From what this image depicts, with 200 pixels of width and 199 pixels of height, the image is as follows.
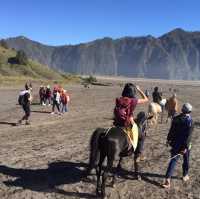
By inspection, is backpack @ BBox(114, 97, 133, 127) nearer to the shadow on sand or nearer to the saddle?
the saddle

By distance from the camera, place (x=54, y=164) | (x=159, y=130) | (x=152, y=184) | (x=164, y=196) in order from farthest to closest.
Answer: (x=159, y=130)
(x=54, y=164)
(x=152, y=184)
(x=164, y=196)

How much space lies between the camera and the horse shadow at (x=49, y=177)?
10.6 meters

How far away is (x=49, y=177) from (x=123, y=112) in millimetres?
2448

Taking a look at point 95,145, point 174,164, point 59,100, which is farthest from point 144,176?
point 59,100

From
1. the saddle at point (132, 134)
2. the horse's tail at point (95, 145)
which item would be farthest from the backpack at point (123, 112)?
the horse's tail at point (95, 145)

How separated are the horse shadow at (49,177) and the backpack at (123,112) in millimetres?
1548

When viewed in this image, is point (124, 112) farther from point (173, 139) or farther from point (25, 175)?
point (25, 175)

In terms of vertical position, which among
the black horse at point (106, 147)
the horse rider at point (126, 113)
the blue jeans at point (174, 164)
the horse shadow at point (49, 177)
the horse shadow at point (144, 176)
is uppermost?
the horse rider at point (126, 113)

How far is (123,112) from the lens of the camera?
10.4m

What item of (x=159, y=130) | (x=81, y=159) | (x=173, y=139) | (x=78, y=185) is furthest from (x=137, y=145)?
(x=159, y=130)

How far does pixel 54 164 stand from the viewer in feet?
41.4

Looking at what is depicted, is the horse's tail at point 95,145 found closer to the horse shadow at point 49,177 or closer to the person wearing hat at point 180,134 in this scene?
the horse shadow at point 49,177

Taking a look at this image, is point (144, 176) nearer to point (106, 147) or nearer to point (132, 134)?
point (132, 134)

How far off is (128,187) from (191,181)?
1599mm
